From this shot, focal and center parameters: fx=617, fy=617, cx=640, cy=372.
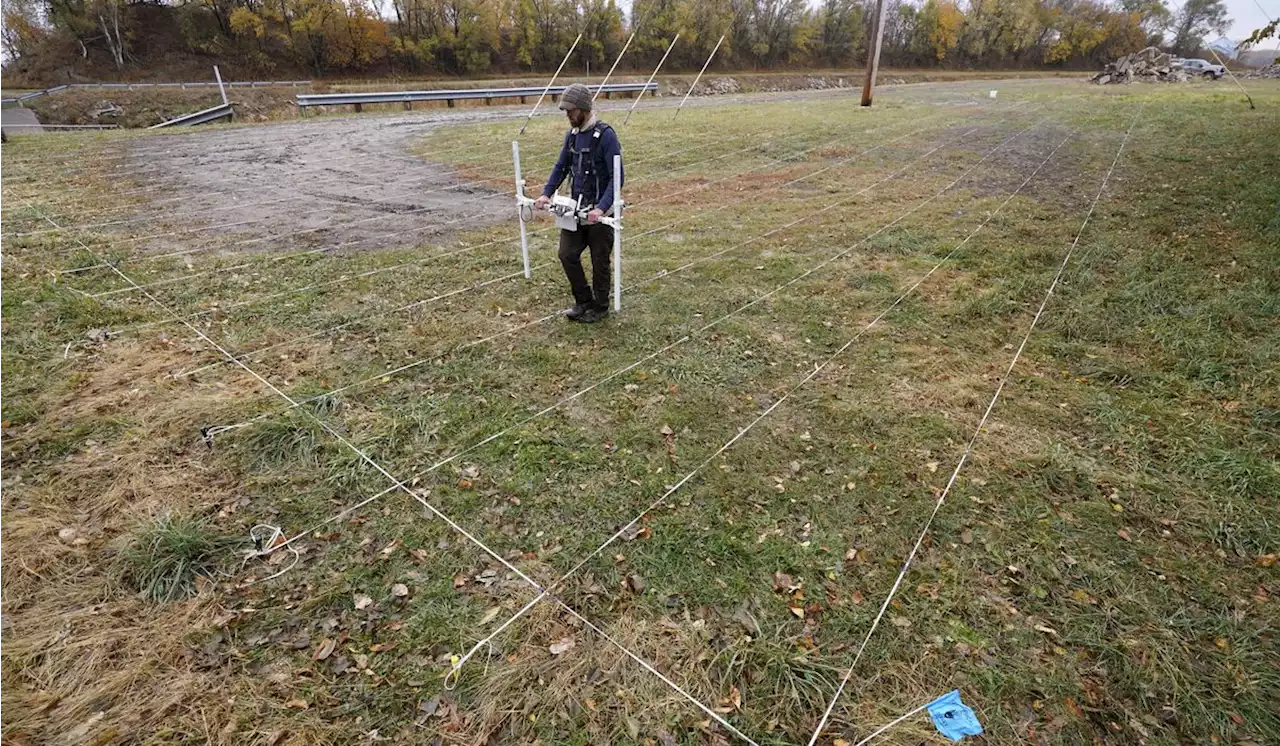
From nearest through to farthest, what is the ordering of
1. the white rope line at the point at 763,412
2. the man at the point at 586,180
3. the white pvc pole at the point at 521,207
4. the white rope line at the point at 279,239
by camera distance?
the white rope line at the point at 763,412
the man at the point at 586,180
the white pvc pole at the point at 521,207
the white rope line at the point at 279,239

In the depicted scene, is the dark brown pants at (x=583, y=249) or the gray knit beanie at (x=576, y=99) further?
the dark brown pants at (x=583, y=249)

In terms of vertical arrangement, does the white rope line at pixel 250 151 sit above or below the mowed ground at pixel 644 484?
above

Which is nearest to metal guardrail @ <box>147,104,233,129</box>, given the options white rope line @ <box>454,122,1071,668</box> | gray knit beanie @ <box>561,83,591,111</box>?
gray knit beanie @ <box>561,83,591,111</box>

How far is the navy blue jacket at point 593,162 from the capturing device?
448 centimetres

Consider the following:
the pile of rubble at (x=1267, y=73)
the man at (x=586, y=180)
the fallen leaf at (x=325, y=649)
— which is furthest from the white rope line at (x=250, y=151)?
the pile of rubble at (x=1267, y=73)

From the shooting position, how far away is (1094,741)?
2.22 meters

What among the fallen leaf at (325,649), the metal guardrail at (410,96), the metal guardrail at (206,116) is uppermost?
the metal guardrail at (410,96)

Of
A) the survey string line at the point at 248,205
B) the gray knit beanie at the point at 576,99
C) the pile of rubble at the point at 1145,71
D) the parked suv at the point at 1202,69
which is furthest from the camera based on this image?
the parked suv at the point at 1202,69

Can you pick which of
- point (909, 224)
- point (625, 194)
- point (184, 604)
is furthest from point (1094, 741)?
point (625, 194)

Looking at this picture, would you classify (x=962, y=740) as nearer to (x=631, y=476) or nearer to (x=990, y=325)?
(x=631, y=476)

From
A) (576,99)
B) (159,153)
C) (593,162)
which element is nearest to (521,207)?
(593,162)

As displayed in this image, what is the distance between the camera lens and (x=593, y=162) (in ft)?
14.9

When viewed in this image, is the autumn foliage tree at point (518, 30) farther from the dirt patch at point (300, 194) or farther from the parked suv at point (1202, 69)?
the dirt patch at point (300, 194)

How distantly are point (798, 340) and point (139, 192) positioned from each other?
9.48 m
